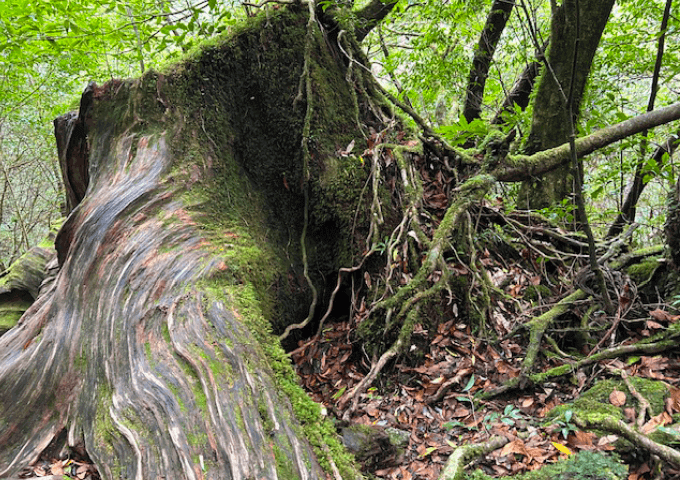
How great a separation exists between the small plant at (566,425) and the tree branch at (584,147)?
8.04 feet

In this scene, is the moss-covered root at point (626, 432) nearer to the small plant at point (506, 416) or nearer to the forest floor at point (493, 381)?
the forest floor at point (493, 381)

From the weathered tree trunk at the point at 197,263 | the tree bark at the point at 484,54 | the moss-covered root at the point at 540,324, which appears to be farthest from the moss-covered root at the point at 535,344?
the tree bark at the point at 484,54

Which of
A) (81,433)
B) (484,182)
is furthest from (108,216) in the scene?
(484,182)

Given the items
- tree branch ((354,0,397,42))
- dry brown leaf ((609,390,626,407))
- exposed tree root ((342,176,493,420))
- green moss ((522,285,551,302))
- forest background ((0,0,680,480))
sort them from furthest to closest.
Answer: tree branch ((354,0,397,42)) → forest background ((0,0,680,480)) → green moss ((522,285,551,302)) → exposed tree root ((342,176,493,420)) → dry brown leaf ((609,390,626,407))

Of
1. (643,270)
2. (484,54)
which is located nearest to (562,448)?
(643,270)

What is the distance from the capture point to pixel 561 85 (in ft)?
16.1

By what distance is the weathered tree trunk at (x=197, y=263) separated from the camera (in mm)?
2207

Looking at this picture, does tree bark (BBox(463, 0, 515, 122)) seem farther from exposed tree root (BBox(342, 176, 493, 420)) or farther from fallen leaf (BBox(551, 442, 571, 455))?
fallen leaf (BBox(551, 442, 571, 455))

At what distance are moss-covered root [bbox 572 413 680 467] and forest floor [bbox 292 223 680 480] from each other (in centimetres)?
5

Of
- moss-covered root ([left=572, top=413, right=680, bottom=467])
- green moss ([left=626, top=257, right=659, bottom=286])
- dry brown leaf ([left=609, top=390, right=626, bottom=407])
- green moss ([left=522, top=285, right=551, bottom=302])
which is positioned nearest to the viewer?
moss-covered root ([left=572, top=413, right=680, bottom=467])

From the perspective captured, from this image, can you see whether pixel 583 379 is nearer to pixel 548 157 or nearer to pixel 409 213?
pixel 409 213

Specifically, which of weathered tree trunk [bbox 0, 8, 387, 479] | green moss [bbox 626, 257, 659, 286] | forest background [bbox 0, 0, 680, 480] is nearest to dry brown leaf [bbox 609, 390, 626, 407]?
forest background [bbox 0, 0, 680, 480]

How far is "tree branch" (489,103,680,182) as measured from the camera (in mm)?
4082

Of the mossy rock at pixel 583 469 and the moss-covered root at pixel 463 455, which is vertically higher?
the moss-covered root at pixel 463 455
